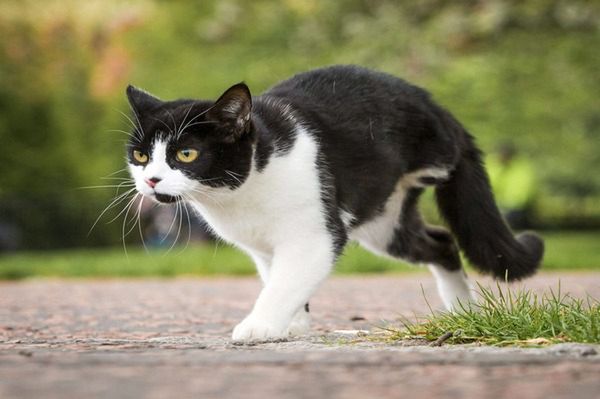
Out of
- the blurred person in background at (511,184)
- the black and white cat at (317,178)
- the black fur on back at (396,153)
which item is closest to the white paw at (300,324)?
the black and white cat at (317,178)

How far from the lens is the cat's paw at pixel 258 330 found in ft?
13.8

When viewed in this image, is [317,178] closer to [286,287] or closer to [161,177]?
[286,287]

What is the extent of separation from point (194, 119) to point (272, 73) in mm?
16071

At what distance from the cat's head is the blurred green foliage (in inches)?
545

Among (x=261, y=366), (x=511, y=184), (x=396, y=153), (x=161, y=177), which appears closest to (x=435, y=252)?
(x=396, y=153)

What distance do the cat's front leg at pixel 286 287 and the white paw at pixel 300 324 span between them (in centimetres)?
30

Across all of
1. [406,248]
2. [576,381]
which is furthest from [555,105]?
[576,381]

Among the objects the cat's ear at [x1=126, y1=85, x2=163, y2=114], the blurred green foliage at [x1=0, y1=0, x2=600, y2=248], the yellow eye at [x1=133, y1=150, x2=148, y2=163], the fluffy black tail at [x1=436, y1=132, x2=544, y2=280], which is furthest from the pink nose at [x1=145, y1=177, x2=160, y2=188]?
the blurred green foliage at [x1=0, y1=0, x2=600, y2=248]

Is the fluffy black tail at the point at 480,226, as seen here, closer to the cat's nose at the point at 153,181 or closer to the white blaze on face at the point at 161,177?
the white blaze on face at the point at 161,177

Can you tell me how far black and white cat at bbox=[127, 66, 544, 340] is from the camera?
4398 millimetres

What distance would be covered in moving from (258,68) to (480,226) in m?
15.5

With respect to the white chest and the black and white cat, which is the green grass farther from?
the white chest

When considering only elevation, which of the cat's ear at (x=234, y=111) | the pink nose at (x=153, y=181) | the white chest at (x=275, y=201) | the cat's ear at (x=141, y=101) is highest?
the cat's ear at (x=141, y=101)

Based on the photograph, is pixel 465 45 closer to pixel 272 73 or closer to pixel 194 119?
pixel 272 73
